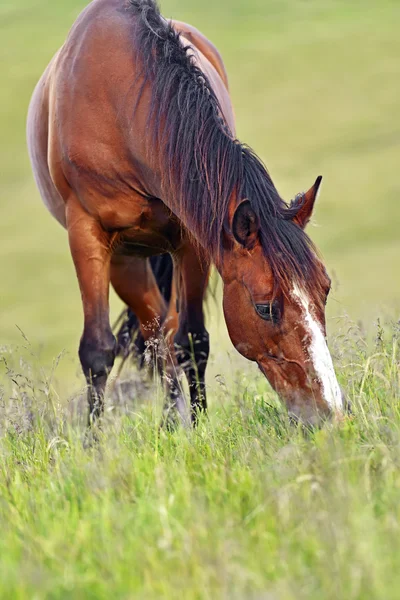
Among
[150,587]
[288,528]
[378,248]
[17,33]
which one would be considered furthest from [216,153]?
[17,33]

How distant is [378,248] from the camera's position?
20375 mm

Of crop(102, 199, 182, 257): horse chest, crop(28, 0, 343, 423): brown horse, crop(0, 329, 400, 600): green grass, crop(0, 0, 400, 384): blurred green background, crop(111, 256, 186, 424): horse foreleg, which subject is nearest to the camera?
crop(0, 329, 400, 600): green grass

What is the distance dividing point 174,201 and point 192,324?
1618 millimetres

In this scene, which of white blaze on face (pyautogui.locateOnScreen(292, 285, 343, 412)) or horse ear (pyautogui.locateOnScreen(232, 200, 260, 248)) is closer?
white blaze on face (pyautogui.locateOnScreen(292, 285, 343, 412))

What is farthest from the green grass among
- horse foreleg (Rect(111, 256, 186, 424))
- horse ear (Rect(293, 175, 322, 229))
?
horse foreleg (Rect(111, 256, 186, 424))

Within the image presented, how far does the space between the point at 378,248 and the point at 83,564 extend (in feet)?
61.3

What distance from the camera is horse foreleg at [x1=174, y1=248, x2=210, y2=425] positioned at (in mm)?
6176

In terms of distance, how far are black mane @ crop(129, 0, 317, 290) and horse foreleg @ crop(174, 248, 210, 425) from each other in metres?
1.27

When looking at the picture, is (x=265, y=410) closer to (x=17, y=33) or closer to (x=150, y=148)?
(x=150, y=148)

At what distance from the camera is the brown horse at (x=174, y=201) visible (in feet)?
13.3

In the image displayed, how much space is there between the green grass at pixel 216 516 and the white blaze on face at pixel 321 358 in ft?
0.49

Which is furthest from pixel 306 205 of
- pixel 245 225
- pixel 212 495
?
pixel 212 495

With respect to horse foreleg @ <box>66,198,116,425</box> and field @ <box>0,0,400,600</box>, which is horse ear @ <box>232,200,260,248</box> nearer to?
field @ <box>0,0,400,600</box>

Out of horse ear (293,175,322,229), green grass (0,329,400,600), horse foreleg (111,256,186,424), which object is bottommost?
green grass (0,329,400,600)
